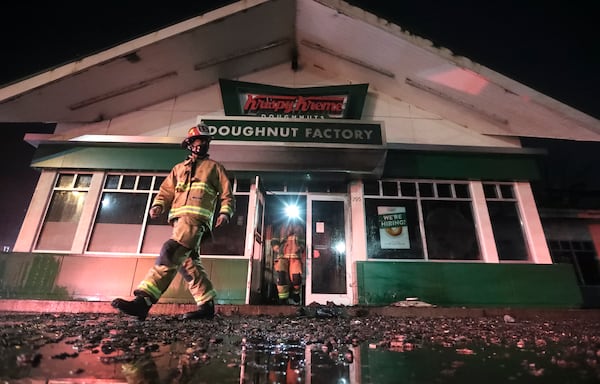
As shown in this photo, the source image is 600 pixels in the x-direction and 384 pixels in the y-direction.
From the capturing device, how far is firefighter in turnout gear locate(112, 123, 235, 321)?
3.58m

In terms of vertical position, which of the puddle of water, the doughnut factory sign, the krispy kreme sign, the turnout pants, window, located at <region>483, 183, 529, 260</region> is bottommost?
the puddle of water

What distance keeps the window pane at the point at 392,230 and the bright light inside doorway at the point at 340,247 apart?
643mm

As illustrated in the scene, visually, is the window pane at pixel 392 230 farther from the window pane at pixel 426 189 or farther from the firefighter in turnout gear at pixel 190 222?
the firefighter in turnout gear at pixel 190 222

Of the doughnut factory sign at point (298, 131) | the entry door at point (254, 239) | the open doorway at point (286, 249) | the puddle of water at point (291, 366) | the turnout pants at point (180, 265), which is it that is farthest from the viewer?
the open doorway at point (286, 249)

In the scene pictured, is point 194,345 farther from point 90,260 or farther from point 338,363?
point 90,260

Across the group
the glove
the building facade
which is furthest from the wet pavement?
the building facade

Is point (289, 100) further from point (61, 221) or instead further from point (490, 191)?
point (61, 221)

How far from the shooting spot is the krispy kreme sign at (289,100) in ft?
25.7

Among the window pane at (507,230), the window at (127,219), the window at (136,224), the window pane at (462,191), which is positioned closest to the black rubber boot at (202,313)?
the window at (136,224)

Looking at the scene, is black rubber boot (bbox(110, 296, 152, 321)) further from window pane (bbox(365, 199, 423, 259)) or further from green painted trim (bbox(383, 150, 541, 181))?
green painted trim (bbox(383, 150, 541, 181))

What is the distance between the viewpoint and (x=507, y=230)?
7.32 meters

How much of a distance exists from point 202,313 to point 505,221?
7137mm

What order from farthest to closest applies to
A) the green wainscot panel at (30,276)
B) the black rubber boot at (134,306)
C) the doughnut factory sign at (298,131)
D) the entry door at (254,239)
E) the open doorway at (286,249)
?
the open doorway at (286,249) < the doughnut factory sign at (298,131) < the green wainscot panel at (30,276) < the entry door at (254,239) < the black rubber boot at (134,306)

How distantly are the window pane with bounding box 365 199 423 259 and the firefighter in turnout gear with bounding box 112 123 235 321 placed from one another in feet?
13.4
